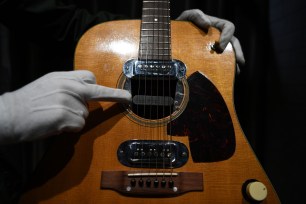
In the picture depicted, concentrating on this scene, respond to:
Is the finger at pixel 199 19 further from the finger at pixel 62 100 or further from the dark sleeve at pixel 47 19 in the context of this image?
the finger at pixel 62 100

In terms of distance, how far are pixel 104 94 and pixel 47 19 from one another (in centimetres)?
46

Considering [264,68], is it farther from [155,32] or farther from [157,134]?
[157,134]

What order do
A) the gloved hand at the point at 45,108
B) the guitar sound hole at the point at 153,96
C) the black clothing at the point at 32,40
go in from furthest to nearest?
the black clothing at the point at 32,40, the guitar sound hole at the point at 153,96, the gloved hand at the point at 45,108

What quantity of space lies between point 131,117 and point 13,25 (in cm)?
59

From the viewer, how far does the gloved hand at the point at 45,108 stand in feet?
1.79

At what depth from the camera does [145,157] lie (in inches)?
24.0

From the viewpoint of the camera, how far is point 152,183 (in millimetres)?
587

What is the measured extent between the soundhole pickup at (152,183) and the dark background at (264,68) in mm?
591

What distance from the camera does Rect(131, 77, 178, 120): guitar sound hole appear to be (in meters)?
0.68

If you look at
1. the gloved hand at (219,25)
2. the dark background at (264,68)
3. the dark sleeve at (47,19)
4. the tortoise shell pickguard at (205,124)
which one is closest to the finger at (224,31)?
the gloved hand at (219,25)

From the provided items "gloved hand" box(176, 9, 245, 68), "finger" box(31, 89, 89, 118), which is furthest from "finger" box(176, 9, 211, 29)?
"finger" box(31, 89, 89, 118)

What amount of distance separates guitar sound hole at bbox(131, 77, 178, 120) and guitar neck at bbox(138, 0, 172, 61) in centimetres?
6

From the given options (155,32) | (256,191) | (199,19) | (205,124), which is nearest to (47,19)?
(155,32)

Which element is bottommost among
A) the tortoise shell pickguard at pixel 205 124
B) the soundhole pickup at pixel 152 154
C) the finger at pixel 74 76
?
the soundhole pickup at pixel 152 154
